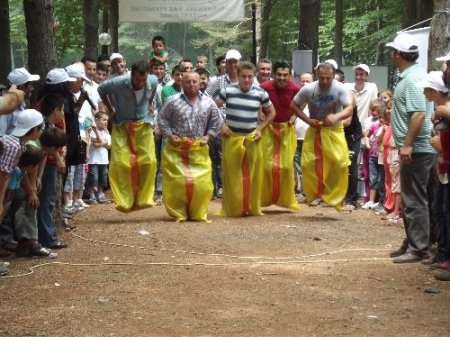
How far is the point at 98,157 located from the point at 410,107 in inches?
282

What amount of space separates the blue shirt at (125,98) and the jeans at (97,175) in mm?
2601

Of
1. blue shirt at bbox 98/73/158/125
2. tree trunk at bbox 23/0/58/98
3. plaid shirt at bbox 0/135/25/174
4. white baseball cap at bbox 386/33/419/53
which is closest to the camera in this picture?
plaid shirt at bbox 0/135/25/174

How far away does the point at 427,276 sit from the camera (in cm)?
928

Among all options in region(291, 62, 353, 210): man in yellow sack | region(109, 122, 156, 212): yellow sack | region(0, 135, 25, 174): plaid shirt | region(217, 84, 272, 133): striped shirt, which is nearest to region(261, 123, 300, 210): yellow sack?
region(217, 84, 272, 133): striped shirt

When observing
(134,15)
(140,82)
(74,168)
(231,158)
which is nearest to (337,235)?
(231,158)

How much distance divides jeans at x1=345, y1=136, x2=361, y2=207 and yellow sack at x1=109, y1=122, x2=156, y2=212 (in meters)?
3.36

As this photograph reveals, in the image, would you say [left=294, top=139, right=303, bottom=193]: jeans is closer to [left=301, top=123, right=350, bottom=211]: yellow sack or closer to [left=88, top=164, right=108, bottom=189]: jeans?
[left=301, top=123, right=350, bottom=211]: yellow sack

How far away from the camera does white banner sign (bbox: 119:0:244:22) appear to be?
24.4m

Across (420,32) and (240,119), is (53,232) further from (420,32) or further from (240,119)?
(420,32)

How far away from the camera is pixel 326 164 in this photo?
13.7 m

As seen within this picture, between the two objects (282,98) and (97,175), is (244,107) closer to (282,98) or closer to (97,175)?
(282,98)

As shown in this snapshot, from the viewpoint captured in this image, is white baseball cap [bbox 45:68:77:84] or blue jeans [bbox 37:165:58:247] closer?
blue jeans [bbox 37:165:58:247]

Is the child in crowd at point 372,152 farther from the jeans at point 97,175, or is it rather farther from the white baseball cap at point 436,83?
the white baseball cap at point 436,83

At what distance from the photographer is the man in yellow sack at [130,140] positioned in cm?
1327
